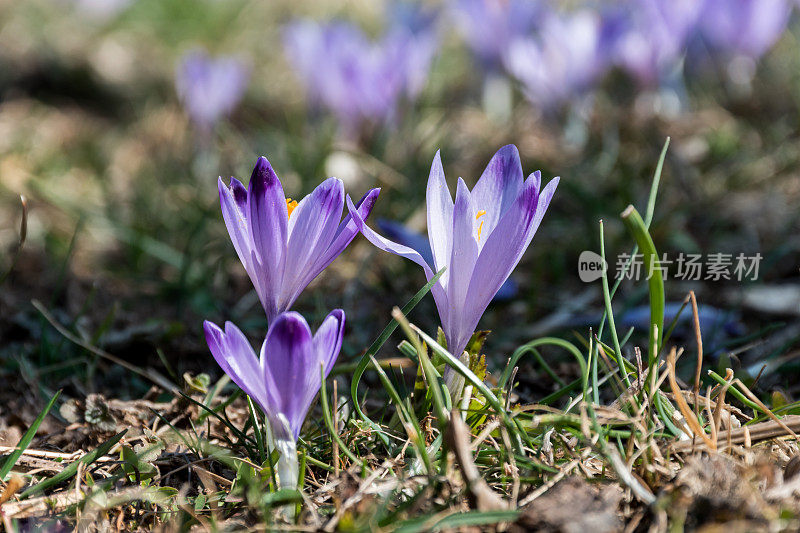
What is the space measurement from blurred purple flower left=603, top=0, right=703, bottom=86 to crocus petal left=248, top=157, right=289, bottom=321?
2.43 metres

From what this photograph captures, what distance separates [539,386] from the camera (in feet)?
4.94

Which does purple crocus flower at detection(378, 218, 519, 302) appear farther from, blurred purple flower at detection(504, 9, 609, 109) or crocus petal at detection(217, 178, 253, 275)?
blurred purple flower at detection(504, 9, 609, 109)

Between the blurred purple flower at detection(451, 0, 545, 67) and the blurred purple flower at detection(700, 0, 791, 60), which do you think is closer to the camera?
the blurred purple flower at detection(700, 0, 791, 60)

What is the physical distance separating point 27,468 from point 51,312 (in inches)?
26.8

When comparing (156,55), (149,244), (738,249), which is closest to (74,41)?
(156,55)

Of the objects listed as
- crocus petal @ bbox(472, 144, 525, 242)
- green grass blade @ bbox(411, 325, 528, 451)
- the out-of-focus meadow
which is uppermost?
crocus petal @ bbox(472, 144, 525, 242)

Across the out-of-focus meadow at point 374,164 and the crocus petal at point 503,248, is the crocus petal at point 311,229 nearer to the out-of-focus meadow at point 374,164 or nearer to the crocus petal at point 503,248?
the crocus petal at point 503,248

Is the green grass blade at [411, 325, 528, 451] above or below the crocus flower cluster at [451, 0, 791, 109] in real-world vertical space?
below

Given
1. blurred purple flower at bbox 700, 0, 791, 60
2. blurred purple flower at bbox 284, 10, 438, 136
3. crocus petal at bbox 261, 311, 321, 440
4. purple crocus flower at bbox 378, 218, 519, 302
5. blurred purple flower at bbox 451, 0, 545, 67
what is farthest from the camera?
blurred purple flower at bbox 451, 0, 545, 67

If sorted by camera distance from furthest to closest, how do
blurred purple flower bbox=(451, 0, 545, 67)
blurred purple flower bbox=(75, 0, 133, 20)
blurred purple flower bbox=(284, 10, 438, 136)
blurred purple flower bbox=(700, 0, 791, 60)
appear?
A: blurred purple flower bbox=(75, 0, 133, 20) → blurred purple flower bbox=(451, 0, 545, 67) → blurred purple flower bbox=(700, 0, 791, 60) → blurred purple flower bbox=(284, 10, 438, 136)

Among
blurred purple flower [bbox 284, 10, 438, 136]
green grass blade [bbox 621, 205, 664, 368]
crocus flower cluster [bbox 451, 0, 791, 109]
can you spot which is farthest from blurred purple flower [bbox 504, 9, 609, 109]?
green grass blade [bbox 621, 205, 664, 368]

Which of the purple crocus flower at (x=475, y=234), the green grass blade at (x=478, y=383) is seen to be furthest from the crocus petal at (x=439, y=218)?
the green grass blade at (x=478, y=383)

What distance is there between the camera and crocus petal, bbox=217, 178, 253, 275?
1.03 metres

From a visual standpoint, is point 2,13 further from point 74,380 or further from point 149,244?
point 74,380
